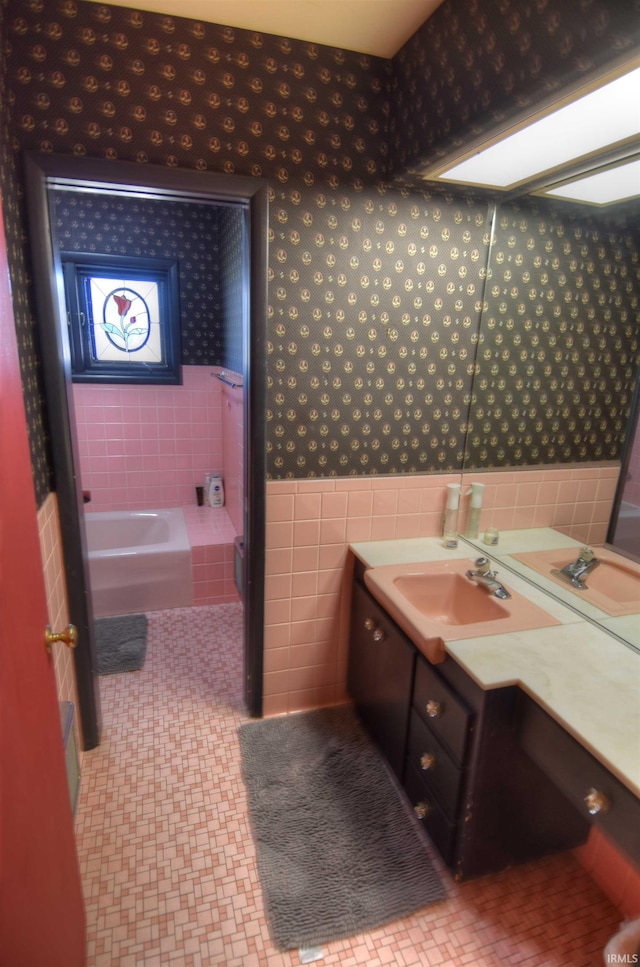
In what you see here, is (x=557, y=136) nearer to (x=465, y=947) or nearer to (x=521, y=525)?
(x=521, y=525)

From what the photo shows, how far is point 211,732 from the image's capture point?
2084 mm

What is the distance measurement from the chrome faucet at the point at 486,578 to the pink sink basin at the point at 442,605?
2 cm

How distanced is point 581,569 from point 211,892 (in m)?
1.51

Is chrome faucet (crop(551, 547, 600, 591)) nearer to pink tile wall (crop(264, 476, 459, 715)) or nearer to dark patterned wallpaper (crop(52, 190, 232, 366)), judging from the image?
pink tile wall (crop(264, 476, 459, 715))

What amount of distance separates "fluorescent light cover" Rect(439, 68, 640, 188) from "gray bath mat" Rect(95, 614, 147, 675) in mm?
2522

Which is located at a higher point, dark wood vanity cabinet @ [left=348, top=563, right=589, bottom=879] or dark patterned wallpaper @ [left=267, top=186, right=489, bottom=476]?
dark patterned wallpaper @ [left=267, top=186, right=489, bottom=476]

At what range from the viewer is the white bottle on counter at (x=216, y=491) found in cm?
360

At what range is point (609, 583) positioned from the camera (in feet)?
4.98

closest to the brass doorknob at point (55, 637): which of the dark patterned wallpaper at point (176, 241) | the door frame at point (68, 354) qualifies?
the door frame at point (68, 354)

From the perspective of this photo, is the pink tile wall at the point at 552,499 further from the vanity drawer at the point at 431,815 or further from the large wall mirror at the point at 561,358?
the vanity drawer at the point at 431,815

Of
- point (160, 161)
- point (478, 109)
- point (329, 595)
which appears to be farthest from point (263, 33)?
point (329, 595)

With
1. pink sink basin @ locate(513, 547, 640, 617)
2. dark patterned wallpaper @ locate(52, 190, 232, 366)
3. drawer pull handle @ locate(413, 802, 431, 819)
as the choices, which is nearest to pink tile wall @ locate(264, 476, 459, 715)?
pink sink basin @ locate(513, 547, 640, 617)

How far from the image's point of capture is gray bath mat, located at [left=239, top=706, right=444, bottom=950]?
4.73ft

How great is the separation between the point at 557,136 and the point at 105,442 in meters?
2.99
